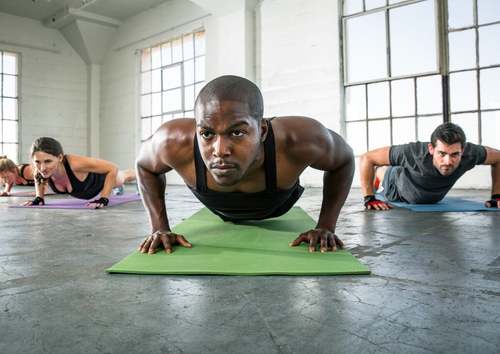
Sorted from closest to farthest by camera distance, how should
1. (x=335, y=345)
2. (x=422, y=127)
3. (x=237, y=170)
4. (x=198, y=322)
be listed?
(x=335, y=345) < (x=198, y=322) < (x=237, y=170) < (x=422, y=127)

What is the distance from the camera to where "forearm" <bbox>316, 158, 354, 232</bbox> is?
5.72ft

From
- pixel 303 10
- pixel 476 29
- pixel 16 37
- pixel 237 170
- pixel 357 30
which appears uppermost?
pixel 16 37

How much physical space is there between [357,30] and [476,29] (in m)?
1.69

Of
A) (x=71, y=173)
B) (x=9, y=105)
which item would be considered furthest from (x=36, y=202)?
(x=9, y=105)

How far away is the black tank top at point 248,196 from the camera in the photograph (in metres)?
1.65

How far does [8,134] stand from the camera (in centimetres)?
984

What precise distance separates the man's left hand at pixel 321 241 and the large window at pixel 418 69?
4.74 metres

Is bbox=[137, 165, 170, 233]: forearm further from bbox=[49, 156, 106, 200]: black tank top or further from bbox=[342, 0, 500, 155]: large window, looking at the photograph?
bbox=[342, 0, 500, 155]: large window

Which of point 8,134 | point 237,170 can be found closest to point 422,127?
point 237,170

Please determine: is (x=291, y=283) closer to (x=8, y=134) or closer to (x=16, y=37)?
(x=8, y=134)

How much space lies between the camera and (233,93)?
4.56 ft

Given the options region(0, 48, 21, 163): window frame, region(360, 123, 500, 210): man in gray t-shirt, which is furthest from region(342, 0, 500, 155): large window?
region(0, 48, 21, 163): window frame

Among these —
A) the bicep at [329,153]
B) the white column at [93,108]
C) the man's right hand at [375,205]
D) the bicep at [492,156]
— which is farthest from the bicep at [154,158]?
the white column at [93,108]

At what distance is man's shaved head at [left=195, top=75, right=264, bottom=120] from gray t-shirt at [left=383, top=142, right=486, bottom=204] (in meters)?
2.20
